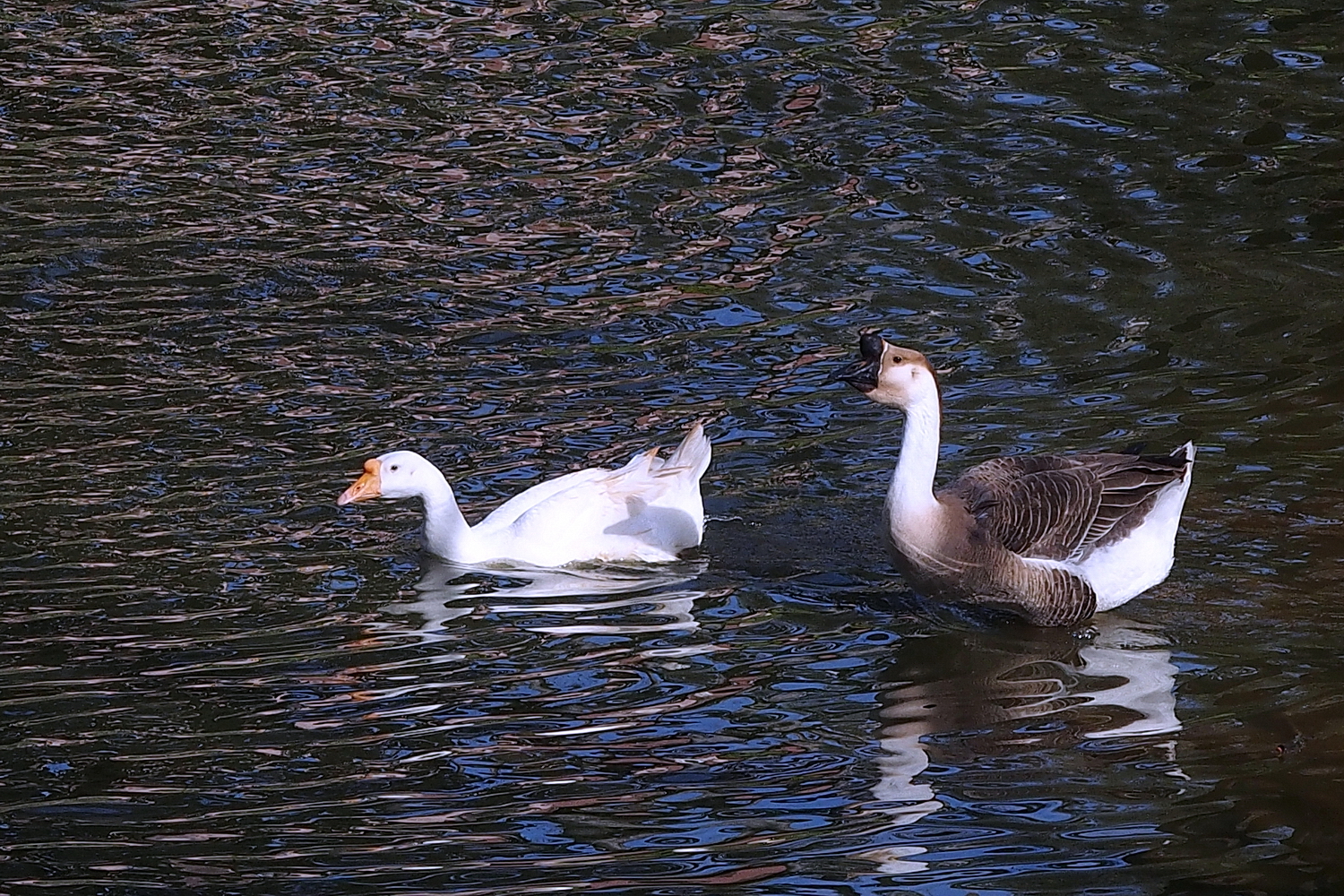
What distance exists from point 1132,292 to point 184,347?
645 centimetres

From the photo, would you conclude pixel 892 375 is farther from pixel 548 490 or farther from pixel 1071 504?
pixel 548 490

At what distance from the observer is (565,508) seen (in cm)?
949

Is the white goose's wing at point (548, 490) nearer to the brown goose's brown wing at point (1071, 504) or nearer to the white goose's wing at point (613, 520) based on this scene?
the white goose's wing at point (613, 520)

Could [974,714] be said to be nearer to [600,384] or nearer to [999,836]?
[999,836]

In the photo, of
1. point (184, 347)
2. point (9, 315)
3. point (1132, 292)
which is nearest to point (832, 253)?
point (1132, 292)

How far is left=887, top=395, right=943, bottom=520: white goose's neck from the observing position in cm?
850

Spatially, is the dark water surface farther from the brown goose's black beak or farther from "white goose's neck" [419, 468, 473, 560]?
the brown goose's black beak

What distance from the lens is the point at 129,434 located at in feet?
35.2

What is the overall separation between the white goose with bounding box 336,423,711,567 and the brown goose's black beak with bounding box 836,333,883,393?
1.31 m

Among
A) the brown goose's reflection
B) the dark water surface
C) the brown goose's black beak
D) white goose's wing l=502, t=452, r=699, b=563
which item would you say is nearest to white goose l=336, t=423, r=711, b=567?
white goose's wing l=502, t=452, r=699, b=563

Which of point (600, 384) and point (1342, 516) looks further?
point (600, 384)

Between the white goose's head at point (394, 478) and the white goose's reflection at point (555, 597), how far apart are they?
44 centimetres

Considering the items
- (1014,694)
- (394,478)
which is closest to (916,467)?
(1014,694)

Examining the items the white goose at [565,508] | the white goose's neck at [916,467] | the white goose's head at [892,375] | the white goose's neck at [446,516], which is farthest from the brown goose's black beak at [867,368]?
the white goose's neck at [446,516]
